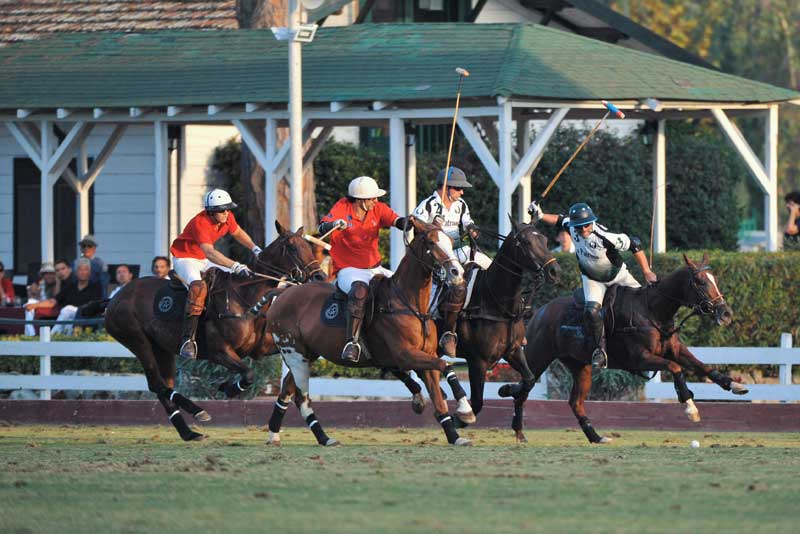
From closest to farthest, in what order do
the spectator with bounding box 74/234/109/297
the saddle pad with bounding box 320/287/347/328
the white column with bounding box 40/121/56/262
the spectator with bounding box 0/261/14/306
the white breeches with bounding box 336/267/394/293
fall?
the white breeches with bounding box 336/267/394/293, the saddle pad with bounding box 320/287/347/328, the spectator with bounding box 74/234/109/297, the spectator with bounding box 0/261/14/306, the white column with bounding box 40/121/56/262

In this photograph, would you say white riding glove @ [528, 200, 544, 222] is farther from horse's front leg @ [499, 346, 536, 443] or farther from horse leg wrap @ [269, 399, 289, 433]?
horse leg wrap @ [269, 399, 289, 433]

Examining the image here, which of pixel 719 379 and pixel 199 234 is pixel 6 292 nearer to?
pixel 199 234

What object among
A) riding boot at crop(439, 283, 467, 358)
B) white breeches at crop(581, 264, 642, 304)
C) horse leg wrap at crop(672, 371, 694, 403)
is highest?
white breeches at crop(581, 264, 642, 304)

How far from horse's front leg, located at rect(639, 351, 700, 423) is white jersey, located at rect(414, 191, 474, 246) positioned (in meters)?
2.02

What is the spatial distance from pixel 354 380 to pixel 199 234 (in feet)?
9.66

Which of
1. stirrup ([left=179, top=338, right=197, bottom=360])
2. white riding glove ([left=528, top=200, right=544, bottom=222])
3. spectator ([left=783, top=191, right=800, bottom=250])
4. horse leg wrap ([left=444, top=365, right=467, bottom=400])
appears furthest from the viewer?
spectator ([left=783, top=191, right=800, bottom=250])

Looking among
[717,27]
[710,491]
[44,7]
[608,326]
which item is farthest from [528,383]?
[717,27]

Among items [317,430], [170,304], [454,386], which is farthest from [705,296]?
[170,304]

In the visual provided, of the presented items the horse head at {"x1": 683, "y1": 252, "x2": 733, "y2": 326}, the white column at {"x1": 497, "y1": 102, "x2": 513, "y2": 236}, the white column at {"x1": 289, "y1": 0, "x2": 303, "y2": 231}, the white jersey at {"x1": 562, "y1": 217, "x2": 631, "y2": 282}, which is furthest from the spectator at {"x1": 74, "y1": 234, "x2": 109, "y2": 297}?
the horse head at {"x1": 683, "y1": 252, "x2": 733, "y2": 326}

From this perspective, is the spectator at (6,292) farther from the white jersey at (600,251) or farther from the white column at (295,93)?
the white jersey at (600,251)

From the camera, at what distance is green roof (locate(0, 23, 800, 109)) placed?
21.1m

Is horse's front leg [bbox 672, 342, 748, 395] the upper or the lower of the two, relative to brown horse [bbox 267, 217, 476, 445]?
lower

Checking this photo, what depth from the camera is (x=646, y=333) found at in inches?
603

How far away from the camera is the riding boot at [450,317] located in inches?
567
